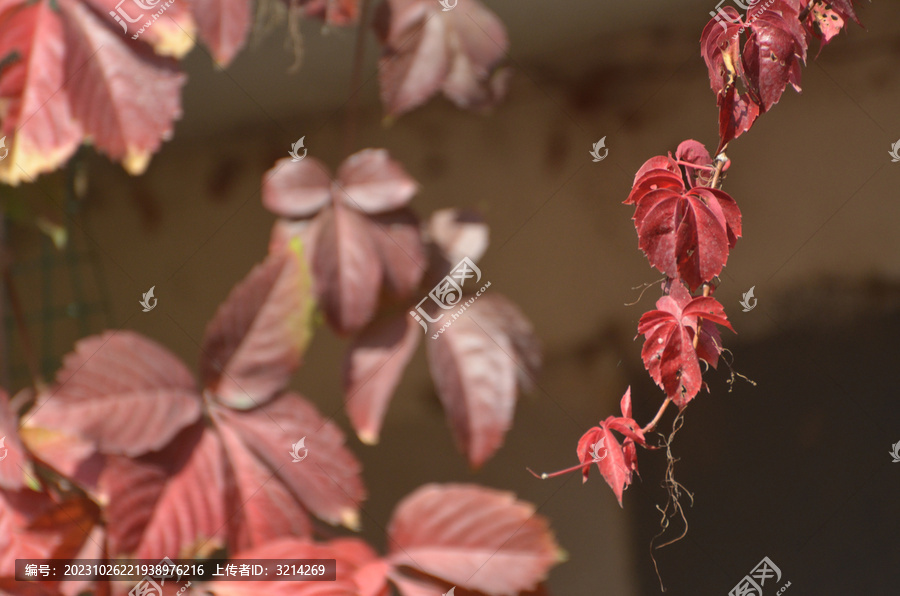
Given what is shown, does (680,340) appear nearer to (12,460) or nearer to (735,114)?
(735,114)

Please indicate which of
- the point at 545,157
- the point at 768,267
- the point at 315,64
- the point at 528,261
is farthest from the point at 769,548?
the point at 315,64

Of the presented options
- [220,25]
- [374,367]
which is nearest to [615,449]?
[374,367]

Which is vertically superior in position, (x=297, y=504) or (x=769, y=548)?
(x=297, y=504)

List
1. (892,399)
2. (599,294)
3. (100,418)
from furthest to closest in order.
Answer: (599,294) < (892,399) < (100,418)

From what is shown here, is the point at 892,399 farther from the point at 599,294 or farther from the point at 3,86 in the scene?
the point at 3,86

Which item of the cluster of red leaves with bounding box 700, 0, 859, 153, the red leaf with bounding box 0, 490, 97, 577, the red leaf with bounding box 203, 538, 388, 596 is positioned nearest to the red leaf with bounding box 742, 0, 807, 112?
the cluster of red leaves with bounding box 700, 0, 859, 153

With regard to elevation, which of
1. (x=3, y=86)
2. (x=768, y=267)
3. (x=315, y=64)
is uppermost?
(x=3, y=86)
